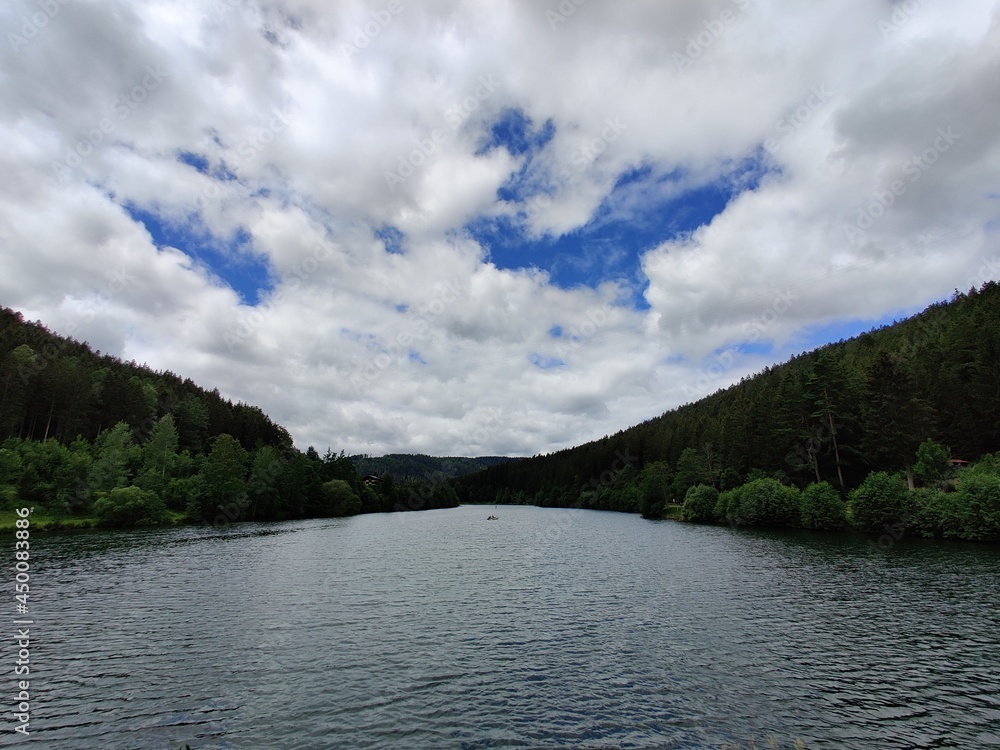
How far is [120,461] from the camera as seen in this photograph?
97438 mm

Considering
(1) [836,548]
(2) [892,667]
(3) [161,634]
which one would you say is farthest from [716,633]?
(1) [836,548]

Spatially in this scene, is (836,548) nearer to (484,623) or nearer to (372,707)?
(484,623)

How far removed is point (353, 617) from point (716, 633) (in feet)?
76.3

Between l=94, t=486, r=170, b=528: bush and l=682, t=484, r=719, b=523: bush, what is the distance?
115 meters

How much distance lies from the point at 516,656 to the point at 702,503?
101127mm

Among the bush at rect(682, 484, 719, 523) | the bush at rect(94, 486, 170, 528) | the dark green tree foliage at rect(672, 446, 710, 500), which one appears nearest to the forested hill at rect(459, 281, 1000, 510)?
the bush at rect(682, 484, 719, 523)

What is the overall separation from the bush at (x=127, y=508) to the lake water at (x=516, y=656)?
4250 cm

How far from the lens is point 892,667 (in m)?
23.6

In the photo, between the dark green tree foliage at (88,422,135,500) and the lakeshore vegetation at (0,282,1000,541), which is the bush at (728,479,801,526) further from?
the dark green tree foliage at (88,422,135,500)

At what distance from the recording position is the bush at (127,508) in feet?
285

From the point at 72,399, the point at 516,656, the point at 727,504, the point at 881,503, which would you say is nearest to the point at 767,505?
the point at 727,504

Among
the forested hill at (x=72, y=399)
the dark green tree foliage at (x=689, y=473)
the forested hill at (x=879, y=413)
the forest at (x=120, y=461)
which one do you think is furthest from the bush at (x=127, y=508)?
the dark green tree foliage at (x=689, y=473)

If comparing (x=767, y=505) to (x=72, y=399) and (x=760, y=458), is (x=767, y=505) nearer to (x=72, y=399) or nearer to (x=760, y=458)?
(x=760, y=458)

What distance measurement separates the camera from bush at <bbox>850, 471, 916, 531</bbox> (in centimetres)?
6969
